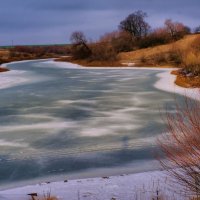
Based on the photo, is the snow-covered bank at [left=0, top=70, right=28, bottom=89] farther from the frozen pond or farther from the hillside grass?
the hillside grass

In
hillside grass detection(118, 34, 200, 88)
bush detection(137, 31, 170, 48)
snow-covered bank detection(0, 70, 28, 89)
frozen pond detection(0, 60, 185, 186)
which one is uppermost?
bush detection(137, 31, 170, 48)

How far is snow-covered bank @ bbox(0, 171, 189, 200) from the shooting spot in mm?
5922

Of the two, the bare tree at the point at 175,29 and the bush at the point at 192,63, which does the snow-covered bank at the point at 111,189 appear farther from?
the bare tree at the point at 175,29

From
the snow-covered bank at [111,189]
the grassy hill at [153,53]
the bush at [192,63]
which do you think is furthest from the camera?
the grassy hill at [153,53]

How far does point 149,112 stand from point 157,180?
623 centimetres

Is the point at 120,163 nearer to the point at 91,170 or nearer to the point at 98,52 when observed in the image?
the point at 91,170

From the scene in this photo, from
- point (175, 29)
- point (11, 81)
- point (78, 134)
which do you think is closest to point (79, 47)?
point (175, 29)

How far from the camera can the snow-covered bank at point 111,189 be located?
592cm

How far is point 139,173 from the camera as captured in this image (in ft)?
23.0

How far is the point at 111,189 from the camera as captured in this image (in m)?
6.27

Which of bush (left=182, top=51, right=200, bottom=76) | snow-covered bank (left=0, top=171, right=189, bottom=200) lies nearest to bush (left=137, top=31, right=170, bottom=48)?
bush (left=182, top=51, right=200, bottom=76)

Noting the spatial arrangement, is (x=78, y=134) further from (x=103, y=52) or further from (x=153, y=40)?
(x=153, y=40)

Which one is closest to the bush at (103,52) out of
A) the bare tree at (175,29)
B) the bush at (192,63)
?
the bare tree at (175,29)

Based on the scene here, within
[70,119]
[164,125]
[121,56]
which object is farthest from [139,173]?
[121,56]
